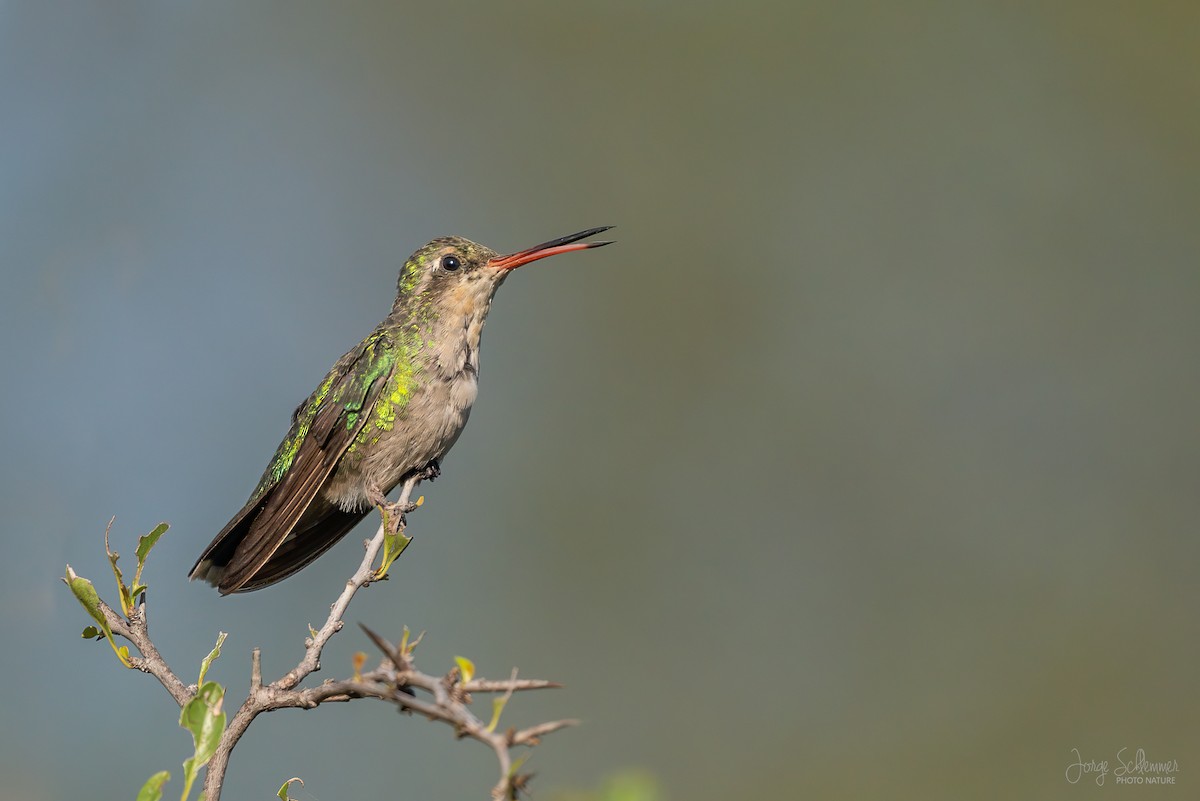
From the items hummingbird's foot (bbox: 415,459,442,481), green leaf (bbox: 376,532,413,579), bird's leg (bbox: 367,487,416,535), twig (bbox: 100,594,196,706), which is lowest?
twig (bbox: 100,594,196,706)

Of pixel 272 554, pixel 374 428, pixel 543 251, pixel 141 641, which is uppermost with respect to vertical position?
pixel 543 251

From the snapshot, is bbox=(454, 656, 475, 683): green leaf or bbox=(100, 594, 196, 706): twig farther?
bbox=(100, 594, 196, 706): twig

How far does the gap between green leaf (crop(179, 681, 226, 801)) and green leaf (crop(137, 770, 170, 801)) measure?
0.03 meters

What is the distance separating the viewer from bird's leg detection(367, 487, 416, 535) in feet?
10.8

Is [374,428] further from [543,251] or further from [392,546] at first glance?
[392,546]

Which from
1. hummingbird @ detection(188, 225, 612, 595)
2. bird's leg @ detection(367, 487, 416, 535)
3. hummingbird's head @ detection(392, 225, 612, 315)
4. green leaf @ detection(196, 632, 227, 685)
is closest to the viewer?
green leaf @ detection(196, 632, 227, 685)

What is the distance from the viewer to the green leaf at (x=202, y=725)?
1632 mm

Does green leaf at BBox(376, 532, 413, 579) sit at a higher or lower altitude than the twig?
higher

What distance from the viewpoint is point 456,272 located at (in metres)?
4.91

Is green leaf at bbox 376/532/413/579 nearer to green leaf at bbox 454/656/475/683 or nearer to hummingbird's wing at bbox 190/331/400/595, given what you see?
green leaf at bbox 454/656/475/683

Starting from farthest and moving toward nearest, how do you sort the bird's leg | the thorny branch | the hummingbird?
the hummingbird → the bird's leg → the thorny branch

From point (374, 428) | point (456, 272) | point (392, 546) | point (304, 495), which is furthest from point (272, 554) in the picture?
point (392, 546)

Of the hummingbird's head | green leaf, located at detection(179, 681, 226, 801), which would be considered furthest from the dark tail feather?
green leaf, located at detection(179, 681, 226, 801)

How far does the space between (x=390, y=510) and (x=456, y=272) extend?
4.97 ft
